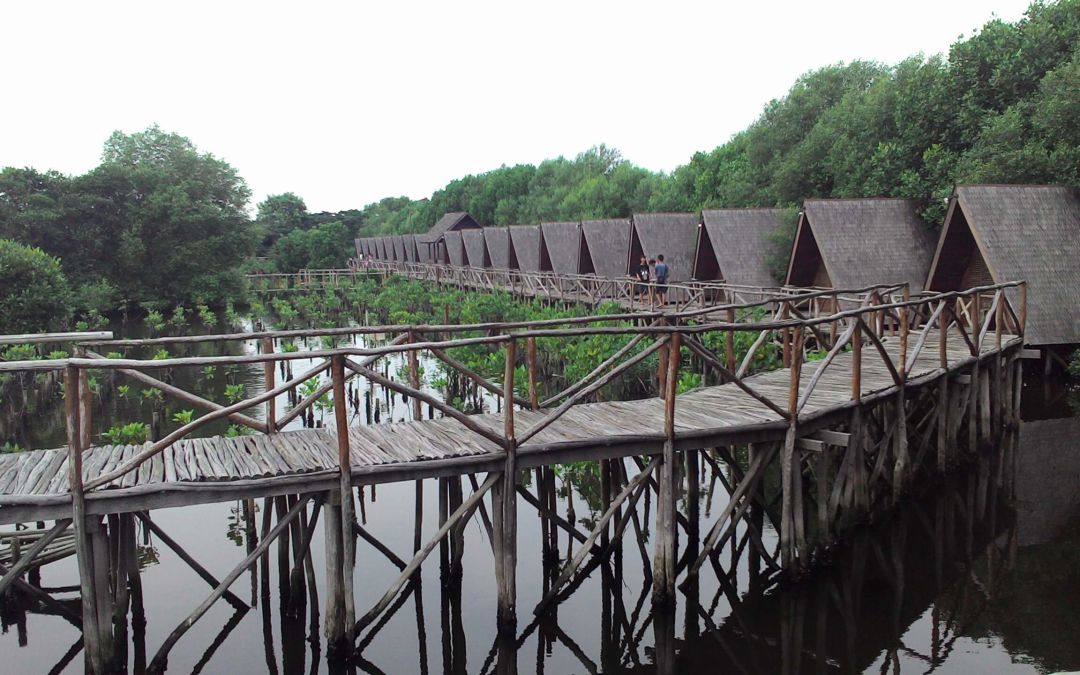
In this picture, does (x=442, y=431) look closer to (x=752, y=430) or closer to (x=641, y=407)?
(x=641, y=407)

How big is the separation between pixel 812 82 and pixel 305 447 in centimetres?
2805

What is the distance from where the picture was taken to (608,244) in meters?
26.6

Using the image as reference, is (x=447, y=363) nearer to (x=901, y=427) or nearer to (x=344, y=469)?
(x=344, y=469)

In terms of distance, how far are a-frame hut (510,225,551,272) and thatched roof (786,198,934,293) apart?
44.5ft

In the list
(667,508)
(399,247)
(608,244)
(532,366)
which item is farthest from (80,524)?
(399,247)

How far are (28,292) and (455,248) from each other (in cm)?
2274

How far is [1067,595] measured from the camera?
7887 mm

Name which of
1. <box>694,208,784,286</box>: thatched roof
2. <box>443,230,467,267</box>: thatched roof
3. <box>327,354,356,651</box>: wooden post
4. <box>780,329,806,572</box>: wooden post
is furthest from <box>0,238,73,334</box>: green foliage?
<box>780,329,806,572</box>: wooden post

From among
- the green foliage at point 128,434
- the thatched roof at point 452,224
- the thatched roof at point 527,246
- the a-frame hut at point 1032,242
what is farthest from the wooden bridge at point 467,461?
the thatched roof at point 452,224

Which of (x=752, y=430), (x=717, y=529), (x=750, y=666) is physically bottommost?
(x=750, y=666)

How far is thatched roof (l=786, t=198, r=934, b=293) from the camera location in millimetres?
17594

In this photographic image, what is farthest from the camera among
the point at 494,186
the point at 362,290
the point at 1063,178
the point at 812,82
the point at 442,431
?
the point at 494,186

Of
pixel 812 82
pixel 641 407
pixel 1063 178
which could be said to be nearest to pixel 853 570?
pixel 641 407

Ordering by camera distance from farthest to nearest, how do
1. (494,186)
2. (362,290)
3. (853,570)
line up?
(494,186) → (362,290) → (853,570)
